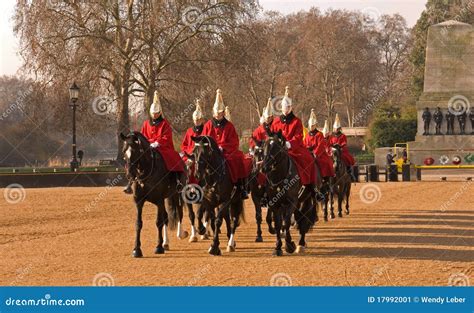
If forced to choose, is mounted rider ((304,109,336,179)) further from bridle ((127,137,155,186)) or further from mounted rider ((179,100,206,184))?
bridle ((127,137,155,186))

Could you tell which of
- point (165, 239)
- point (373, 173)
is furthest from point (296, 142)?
point (373, 173)

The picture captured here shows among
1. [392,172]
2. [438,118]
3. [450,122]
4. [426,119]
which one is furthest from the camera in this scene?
[426,119]

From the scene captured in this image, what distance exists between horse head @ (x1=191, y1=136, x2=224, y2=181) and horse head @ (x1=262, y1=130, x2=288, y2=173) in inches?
34.1

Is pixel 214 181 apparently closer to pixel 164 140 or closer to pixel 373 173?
pixel 164 140

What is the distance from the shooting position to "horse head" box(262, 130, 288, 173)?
12.8m

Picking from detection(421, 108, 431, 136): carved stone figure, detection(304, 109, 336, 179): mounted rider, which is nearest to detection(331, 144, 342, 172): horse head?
detection(304, 109, 336, 179): mounted rider

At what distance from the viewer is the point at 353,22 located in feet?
279

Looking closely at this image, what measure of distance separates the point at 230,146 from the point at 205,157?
47.0 inches

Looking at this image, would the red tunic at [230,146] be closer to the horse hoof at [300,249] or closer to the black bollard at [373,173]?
the horse hoof at [300,249]

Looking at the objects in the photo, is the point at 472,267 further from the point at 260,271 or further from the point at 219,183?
the point at 219,183

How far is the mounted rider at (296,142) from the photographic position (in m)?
14.0

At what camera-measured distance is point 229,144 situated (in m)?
14.2

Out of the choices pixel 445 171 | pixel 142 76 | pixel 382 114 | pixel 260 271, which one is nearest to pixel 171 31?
pixel 142 76

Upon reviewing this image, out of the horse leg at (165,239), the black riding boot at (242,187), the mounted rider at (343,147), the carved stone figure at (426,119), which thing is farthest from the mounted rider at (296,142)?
the carved stone figure at (426,119)
